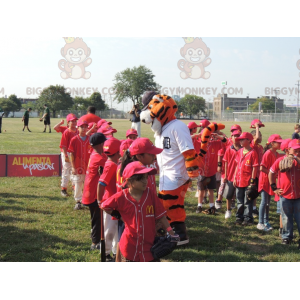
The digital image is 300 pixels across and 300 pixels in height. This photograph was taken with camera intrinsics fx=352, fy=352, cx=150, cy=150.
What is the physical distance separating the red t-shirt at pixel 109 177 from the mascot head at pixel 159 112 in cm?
116

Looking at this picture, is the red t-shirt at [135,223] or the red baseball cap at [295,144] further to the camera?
the red baseball cap at [295,144]

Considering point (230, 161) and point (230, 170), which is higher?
point (230, 161)

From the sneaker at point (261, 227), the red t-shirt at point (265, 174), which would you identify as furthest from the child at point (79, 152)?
the sneaker at point (261, 227)

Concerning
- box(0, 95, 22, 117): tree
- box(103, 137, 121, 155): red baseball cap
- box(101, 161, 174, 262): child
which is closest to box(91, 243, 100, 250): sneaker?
box(103, 137, 121, 155): red baseball cap

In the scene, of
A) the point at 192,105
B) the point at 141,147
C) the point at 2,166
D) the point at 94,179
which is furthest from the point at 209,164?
the point at 192,105

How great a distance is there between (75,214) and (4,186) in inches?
139

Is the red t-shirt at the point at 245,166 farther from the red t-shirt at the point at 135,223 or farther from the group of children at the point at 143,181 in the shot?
the red t-shirt at the point at 135,223

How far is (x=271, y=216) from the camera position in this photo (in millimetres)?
7574

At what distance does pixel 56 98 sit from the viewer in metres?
81.8

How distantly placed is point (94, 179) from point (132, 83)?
260ft

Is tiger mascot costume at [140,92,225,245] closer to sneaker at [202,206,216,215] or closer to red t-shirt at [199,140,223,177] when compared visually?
sneaker at [202,206,216,215]

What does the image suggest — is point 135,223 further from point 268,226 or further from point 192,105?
point 192,105

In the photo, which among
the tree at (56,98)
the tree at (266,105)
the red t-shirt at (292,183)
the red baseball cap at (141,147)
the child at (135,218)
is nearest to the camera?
the child at (135,218)

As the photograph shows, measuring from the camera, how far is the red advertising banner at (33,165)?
11.2 m
